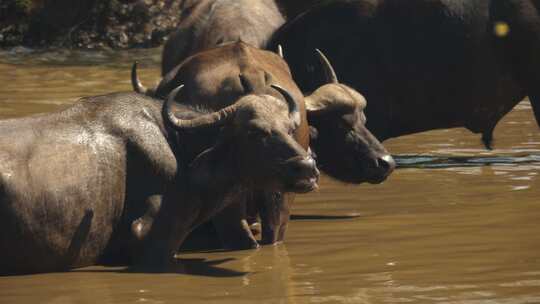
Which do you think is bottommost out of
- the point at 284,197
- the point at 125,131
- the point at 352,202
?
the point at 352,202

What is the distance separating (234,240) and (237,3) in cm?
361

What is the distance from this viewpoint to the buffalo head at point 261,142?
24.2 feet

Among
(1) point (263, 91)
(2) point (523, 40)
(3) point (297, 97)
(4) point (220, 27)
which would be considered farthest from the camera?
(2) point (523, 40)

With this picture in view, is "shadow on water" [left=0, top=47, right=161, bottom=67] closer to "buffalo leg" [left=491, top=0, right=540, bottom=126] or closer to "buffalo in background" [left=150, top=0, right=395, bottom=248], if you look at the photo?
"buffalo in background" [left=150, top=0, right=395, bottom=248]

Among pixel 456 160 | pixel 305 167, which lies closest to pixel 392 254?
pixel 305 167

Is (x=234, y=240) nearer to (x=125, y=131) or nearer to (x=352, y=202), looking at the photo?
(x=125, y=131)

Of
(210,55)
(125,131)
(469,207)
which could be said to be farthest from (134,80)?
(469,207)

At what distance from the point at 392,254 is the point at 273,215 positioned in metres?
0.91

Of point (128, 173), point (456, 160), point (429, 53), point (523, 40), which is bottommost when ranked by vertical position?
point (456, 160)

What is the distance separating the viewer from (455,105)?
36.2ft

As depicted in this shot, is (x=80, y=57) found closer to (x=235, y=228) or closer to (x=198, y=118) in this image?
(x=235, y=228)

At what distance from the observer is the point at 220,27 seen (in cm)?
1070

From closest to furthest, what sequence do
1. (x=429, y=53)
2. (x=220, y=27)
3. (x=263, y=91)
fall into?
(x=263, y=91) < (x=220, y=27) < (x=429, y=53)

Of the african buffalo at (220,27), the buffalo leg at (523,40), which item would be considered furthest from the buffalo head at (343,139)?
the buffalo leg at (523,40)
